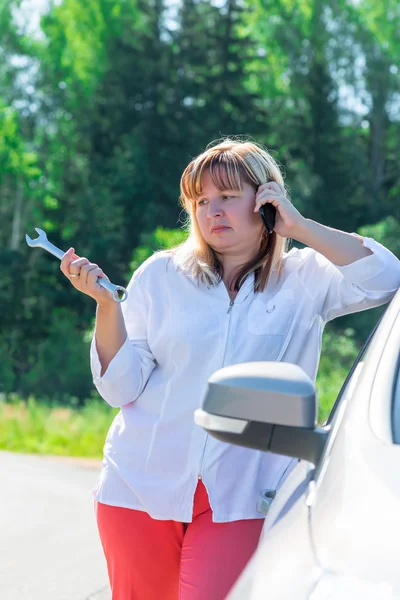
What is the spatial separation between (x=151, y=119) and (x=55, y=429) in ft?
110

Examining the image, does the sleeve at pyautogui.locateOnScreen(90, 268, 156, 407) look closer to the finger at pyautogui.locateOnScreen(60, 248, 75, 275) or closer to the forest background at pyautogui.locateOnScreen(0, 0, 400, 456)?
the finger at pyautogui.locateOnScreen(60, 248, 75, 275)

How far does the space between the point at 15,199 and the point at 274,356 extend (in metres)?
46.6

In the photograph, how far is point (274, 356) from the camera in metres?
2.97

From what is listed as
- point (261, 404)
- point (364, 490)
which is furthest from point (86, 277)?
point (364, 490)

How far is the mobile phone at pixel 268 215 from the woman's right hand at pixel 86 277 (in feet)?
1.57

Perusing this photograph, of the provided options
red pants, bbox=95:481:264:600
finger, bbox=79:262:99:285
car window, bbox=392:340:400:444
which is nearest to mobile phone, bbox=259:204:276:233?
finger, bbox=79:262:99:285

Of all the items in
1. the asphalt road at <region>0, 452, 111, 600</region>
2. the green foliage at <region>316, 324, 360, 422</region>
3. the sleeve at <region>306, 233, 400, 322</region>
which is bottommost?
the green foliage at <region>316, 324, 360, 422</region>

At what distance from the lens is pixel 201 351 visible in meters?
2.97

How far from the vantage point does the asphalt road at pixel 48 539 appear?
232 inches

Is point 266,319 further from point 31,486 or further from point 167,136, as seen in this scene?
point 167,136

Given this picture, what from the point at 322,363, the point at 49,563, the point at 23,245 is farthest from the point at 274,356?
the point at 23,245

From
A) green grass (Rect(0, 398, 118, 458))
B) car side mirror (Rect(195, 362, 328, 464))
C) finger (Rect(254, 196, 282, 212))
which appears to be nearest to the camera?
car side mirror (Rect(195, 362, 328, 464))

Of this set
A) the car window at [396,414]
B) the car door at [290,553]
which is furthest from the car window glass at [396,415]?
the car door at [290,553]

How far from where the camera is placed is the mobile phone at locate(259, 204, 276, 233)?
310 centimetres
